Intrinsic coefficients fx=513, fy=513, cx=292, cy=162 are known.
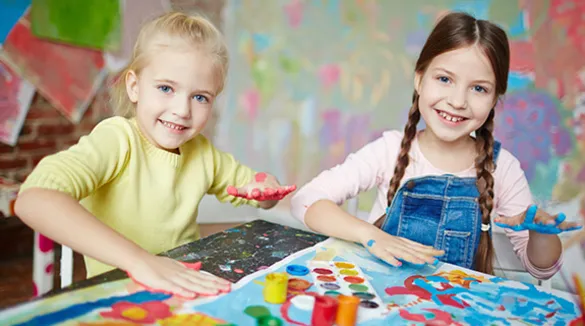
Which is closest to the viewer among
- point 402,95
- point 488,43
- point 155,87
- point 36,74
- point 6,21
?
point 155,87

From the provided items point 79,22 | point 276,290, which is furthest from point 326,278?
point 79,22

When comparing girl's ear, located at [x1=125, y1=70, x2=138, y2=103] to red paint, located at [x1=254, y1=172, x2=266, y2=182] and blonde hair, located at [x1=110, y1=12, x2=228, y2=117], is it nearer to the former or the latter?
blonde hair, located at [x1=110, y1=12, x2=228, y2=117]

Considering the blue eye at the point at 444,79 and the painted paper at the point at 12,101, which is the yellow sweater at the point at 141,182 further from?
the painted paper at the point at 12,101

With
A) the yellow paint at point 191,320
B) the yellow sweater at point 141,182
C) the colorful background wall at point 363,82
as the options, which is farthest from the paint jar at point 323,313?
the colorful background wall at point 363,82

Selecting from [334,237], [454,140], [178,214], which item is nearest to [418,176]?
[454,140]

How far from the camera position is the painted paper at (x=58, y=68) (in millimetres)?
2188

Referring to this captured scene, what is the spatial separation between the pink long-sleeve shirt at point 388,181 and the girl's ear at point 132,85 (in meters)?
0.42

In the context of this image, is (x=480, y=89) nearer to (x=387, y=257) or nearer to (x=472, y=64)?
(x=472, y=64)

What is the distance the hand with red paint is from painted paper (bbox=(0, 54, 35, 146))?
1530 mm

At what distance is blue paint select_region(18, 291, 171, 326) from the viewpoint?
625mm

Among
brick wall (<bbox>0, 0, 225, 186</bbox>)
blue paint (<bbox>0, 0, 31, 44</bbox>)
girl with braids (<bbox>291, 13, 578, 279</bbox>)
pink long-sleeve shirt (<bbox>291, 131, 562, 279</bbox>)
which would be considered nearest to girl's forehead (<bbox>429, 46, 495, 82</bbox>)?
girl with braids (<bbox>291, 13, 578, 279</bbox>)

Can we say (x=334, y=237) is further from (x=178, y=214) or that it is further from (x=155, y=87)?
(x=155, y=87)

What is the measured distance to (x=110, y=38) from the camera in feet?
8.18

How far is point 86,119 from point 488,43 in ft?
6.69
